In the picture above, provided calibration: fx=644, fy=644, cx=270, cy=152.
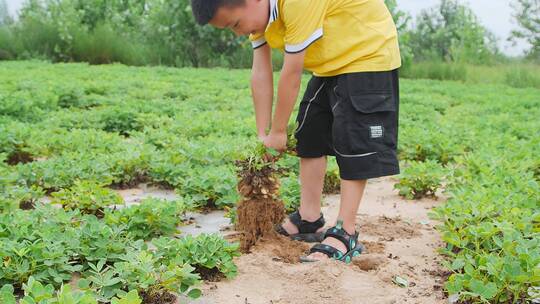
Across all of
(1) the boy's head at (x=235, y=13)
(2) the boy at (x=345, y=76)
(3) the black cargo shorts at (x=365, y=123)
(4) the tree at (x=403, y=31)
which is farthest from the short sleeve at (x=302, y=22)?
(4) the tree at (x=403, y=31)

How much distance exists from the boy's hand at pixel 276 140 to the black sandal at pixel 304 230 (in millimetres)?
596

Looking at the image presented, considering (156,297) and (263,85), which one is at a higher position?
(263,85)

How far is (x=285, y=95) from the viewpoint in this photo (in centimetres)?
342

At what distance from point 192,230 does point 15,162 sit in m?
2.67

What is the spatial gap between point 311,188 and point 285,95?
32.2 inches

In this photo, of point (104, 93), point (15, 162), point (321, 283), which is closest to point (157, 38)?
point (104, 93)

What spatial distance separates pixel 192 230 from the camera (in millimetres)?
4102

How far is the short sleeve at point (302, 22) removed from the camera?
323 cm

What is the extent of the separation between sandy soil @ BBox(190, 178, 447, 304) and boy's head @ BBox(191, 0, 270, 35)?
1.23m

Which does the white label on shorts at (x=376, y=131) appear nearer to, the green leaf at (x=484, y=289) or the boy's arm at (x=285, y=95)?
the boy's arm at (x=285, y=95)

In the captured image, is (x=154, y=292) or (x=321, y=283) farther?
(x=321, y=283)

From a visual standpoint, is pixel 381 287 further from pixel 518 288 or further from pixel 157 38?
pixel 157 38

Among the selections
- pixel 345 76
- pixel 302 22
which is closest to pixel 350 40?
pixel 345 76

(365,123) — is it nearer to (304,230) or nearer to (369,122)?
(369,122)
